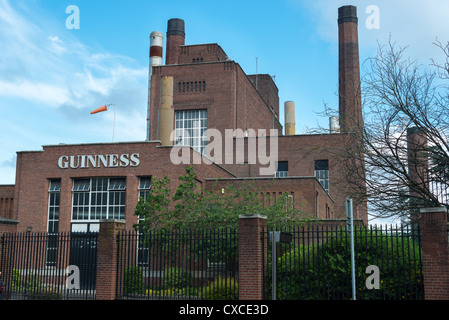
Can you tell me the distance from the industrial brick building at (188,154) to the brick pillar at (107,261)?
695 centimetres

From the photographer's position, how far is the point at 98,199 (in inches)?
1233

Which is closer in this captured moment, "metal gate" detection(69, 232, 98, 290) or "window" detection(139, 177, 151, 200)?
"metal gate" detection(69, 232, 98, 290)

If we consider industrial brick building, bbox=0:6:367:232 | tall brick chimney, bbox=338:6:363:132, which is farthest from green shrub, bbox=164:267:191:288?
tall brick chimney, bbox=338:6:363:132

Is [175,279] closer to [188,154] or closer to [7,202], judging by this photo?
[188,154]

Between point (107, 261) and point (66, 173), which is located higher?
point (66, 173)

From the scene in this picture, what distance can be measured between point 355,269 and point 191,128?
3144 centimetres

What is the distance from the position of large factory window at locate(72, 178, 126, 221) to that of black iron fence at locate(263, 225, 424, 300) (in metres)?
15.5

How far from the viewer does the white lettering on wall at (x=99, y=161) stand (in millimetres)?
30906

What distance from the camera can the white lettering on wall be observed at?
101ft

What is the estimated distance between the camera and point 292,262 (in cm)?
1738

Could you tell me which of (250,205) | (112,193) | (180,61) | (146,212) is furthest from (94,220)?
(180,61)

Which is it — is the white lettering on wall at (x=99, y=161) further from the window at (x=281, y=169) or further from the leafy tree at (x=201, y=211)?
the window at (x=281, y=169)

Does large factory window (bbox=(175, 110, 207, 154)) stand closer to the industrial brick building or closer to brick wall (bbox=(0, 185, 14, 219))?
the industrial brick building

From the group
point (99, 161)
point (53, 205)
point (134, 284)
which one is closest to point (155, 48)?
point (99, 161)
